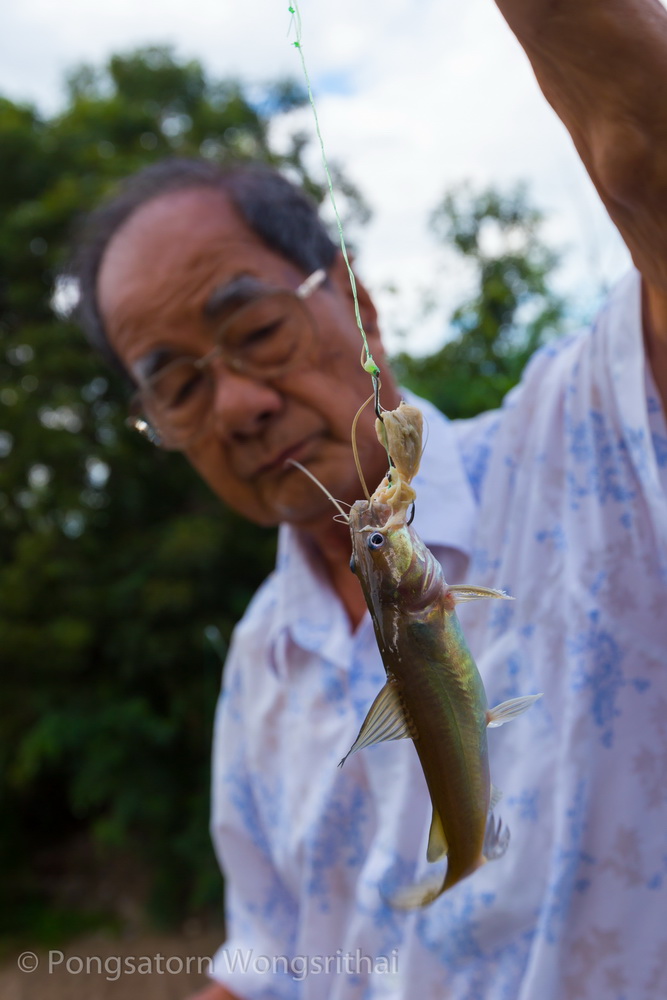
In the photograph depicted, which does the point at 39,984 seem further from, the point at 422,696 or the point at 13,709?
the point at 422,696

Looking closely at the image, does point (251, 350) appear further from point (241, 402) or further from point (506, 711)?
point (506, 711)

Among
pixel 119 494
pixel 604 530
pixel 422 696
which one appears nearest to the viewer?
pixel 422 696

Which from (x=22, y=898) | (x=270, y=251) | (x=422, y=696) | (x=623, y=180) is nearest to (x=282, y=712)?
(x=270, y=251)

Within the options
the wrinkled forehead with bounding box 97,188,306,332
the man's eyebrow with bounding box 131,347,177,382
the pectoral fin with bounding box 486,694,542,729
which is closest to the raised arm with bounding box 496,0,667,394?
the pectoral fin with bounding box 486,694,542,729

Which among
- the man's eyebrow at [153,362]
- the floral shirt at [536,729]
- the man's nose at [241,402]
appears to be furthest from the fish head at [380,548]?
the man's eyebrow at [153,362]

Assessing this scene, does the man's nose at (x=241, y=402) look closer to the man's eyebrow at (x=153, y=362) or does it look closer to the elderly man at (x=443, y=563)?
the elderly man at (x=443, y=563)

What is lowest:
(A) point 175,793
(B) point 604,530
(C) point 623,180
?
(A) point 175,793

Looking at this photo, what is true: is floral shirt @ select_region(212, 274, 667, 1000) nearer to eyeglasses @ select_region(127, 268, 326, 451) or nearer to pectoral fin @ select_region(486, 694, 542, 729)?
eyeglasses @ select_region(127, 268, 326, 451)
